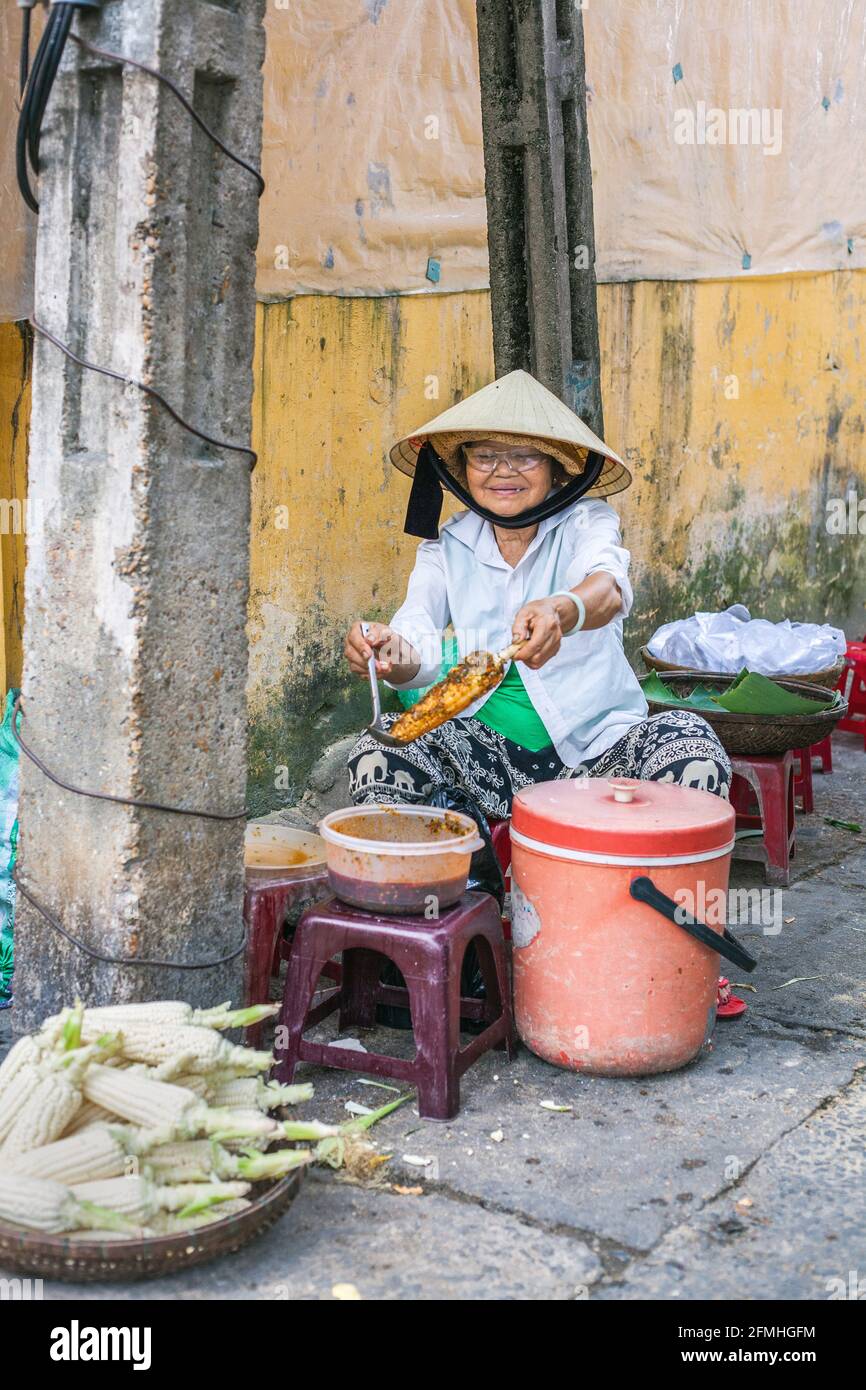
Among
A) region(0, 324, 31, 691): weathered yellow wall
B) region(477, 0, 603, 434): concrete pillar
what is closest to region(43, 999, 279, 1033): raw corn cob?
region(0, 324, 31, 691): weathered yellow wall

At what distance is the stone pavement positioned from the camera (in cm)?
254

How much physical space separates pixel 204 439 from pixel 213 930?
3.83 ft

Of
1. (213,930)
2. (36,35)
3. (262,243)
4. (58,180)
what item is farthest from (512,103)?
(213,930)

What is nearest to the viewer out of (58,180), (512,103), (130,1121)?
(130,1121)

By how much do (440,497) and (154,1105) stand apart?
7.55 ft

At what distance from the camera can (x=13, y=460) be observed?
4.60 metres

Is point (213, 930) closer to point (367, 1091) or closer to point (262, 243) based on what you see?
point (367, 1091)

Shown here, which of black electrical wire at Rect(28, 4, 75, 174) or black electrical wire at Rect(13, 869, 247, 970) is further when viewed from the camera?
black electrical wire at Rect(13, 869, 247, 970)

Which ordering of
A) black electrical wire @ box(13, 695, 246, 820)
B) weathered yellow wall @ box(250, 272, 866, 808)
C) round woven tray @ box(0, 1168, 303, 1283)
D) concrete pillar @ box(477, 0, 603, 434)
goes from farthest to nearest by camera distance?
weathered yellow wall @ box(250, 272, 866, 808)
concrete pillar @ box(477, 0, 603, 434)
black electrical wire @ box(13, 695, 246, 820)
round woven tray @ box(0, 1168, 303, 1283)

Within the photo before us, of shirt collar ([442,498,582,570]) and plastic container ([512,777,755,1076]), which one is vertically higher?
shirt collar ([442,498,582,570])

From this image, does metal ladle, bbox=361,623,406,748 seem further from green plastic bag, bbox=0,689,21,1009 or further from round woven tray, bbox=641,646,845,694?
round woven tray, bbox=641,646,845,694

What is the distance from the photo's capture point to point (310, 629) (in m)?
5.45

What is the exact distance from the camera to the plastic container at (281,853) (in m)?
3.59

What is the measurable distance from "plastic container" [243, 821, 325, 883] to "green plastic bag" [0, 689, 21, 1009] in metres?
0.67
